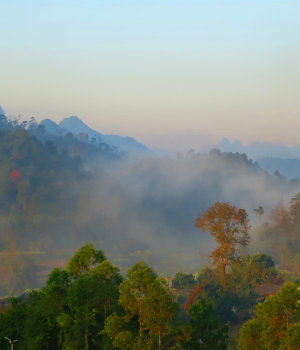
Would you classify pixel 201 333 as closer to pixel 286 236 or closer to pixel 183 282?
pixel 183 282

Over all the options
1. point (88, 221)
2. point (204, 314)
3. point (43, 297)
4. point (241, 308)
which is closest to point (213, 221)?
point (241, 308)

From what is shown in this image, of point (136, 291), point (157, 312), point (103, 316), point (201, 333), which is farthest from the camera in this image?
point (103, 316)

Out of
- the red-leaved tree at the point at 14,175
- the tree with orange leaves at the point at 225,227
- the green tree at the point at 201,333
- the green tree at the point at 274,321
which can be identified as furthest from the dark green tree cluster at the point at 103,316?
the red-leaved tree at the point at 14,175

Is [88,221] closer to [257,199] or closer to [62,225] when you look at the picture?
[62,225]

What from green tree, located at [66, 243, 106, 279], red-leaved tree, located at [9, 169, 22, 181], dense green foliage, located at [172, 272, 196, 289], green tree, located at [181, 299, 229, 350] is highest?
red-leaved tree, located at [9, 169, 22, 181]

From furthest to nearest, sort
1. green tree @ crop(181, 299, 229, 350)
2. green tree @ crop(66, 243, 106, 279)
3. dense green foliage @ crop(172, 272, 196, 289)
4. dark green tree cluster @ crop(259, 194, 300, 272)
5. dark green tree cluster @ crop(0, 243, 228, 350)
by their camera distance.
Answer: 1. dark green tree cluster @ crop(259, 194, 300, 272)
2. dense green foliage @ crop(172, 272, 196, 289)
3. green tree @ crop(66, 243, 106, 279)
4. green tree @ crop(181, 299, 229, 350)
5. dark green tree cluster @ crop(0, 243, 228, 350)

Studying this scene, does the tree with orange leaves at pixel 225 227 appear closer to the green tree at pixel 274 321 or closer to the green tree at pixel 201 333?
the green tree at pixel 201 333

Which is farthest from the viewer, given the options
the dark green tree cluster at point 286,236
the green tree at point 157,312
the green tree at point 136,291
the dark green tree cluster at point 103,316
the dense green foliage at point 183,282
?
the dark green tree cluster at point 286,236

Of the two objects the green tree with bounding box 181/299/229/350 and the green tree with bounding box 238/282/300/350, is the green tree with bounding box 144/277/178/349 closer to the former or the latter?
the green tree with bounding box 181/299/229/350

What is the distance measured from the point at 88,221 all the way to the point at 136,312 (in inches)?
2840

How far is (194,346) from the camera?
14.5 metres

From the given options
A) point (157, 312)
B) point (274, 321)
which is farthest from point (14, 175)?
point (274, 321)

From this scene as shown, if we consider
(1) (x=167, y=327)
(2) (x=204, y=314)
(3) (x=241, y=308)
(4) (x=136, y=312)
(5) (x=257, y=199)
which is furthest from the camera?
(5) (x=257, y=199)

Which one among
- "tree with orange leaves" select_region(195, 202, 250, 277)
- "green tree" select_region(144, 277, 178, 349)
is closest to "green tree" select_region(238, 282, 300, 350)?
"green tree" select_region(144, 277, 178, 349)
